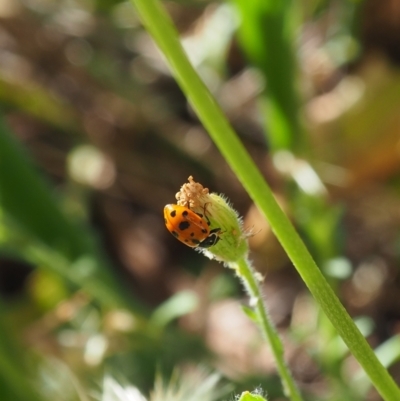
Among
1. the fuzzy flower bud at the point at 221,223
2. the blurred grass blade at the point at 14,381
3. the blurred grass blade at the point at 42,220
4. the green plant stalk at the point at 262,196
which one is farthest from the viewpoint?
the blurred grass blade at the point at 42,220

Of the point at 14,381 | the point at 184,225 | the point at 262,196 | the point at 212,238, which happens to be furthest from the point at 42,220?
the point at 262,196

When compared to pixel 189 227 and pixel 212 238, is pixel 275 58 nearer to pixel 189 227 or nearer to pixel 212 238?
pixel 189 227

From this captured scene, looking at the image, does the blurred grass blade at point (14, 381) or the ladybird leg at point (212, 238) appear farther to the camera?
the blurred grass blade at point (14, 381)

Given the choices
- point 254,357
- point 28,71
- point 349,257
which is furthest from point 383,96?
point 28,71

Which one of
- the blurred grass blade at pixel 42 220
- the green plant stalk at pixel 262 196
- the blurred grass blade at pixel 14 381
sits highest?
the blurred grass blade at pixel 42 220

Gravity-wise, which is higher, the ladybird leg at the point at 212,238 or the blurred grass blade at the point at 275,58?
the blurred grass blade at the point at 275,58

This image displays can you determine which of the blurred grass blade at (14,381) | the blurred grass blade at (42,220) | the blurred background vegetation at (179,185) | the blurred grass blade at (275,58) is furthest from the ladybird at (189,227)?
the blurred grass blade at (275,58)

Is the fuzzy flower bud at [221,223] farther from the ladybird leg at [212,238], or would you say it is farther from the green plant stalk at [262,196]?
the green plant stalk at [262,196]
